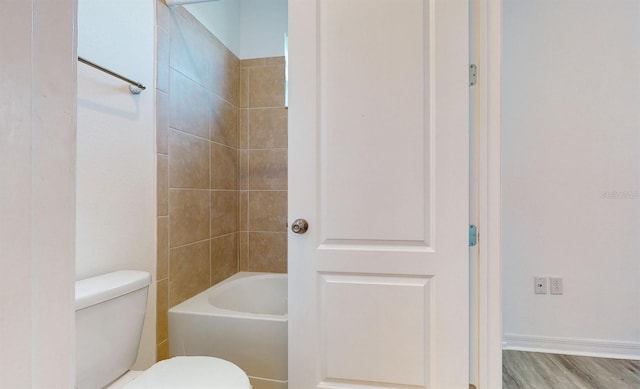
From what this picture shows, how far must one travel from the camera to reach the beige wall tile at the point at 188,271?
1.58 m

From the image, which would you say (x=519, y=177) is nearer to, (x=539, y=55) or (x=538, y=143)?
(x=538, y=143)

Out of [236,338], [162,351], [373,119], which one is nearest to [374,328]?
[236,338]

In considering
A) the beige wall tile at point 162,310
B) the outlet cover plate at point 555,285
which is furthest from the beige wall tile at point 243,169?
the outlet cover plate at point 555,285

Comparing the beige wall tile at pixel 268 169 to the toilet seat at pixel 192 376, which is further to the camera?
the beige wall tile at pixel 268 169

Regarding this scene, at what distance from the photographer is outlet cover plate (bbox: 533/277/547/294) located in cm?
198

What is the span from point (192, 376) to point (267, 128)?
1.71 m

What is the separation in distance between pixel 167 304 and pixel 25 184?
1.46m

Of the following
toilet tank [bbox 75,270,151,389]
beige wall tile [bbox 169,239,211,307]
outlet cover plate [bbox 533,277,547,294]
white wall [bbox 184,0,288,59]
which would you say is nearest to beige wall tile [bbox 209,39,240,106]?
white wall [bbox 184,0,288,59]

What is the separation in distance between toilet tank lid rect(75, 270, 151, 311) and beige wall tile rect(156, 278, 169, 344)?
0.33 meters

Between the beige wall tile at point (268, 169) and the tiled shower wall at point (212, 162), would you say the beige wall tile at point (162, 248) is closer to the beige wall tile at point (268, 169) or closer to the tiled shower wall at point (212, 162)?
the tiled shower wall at point (212, 162)

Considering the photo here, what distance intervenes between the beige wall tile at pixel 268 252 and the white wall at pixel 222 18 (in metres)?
1.39

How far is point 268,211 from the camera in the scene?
233 centimetres

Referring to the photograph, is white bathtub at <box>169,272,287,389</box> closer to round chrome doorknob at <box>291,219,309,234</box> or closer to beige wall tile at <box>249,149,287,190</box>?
round chrome doorknob at <box>291,219,309,234</box>

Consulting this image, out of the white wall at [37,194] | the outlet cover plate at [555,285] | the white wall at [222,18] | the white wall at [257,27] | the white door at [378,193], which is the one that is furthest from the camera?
the white wall at [257,27]
